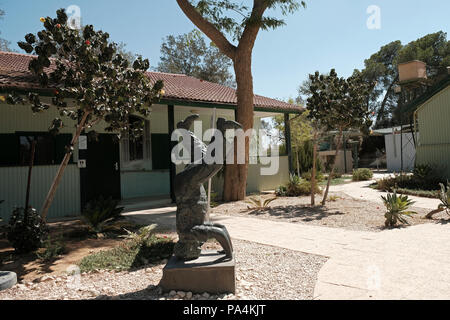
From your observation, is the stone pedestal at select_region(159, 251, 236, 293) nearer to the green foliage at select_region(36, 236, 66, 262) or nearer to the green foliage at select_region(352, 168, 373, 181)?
the green foliage at select_region(36, 236, 66, 262)

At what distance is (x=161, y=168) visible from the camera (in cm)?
1271

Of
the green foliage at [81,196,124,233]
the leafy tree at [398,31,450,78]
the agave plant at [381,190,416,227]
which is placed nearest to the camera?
the green foliage at [81,196,124,233]

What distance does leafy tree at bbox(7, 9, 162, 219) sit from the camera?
5.18 meters

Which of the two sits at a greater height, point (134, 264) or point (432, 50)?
point (432, 50)

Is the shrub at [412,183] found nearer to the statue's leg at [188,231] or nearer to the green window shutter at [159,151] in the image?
the green window shutter at [159,151]

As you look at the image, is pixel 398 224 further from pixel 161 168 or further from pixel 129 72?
pixel 161 168

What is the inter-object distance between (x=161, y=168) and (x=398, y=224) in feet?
28.0

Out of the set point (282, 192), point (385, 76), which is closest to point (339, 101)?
point (282, 192)

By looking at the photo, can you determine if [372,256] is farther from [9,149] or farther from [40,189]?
[9,149]

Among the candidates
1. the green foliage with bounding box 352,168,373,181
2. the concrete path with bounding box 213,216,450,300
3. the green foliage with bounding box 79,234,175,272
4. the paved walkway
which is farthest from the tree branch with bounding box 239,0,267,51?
the green foliage with bounding box 352,168,373,181

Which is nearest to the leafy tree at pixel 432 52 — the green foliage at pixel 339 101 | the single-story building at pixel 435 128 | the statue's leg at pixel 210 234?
the single-story building at pixel 435 128

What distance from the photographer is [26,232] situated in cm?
512

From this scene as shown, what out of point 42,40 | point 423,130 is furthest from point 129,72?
point 423,130
